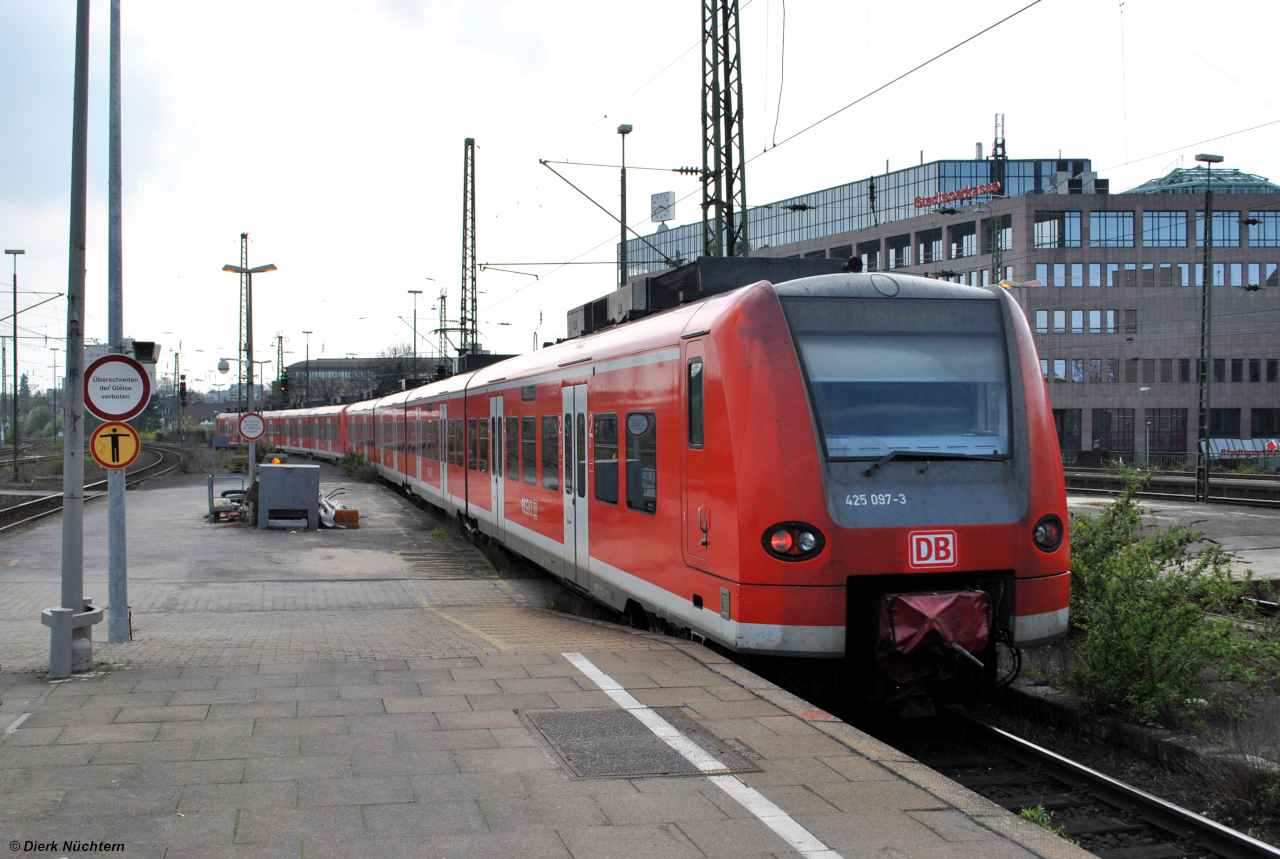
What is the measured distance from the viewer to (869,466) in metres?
6.34

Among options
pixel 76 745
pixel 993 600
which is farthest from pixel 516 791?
pixel 993 600

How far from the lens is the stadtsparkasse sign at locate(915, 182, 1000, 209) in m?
63.0

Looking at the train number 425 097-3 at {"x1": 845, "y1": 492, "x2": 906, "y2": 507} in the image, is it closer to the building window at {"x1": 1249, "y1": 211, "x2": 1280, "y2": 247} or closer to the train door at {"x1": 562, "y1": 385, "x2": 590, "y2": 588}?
the train door at {"x1": 562, "y1": 385, "x2": 590, "y2": 588}

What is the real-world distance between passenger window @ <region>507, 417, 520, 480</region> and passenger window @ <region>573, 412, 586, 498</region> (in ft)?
10.2

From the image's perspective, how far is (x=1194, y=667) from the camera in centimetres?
660

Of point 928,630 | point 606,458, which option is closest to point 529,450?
point 606,458

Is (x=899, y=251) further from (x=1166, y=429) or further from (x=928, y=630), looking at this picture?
(x=928, y=630)

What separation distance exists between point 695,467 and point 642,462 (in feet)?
4.12

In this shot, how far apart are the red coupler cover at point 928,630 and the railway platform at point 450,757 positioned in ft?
2.22

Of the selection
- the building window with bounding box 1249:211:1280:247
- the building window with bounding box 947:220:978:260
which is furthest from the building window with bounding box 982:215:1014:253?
the building window with bounding box 1249:211:1280:247

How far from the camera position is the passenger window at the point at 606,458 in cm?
910

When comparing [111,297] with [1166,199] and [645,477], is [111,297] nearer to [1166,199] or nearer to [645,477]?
[645,477]

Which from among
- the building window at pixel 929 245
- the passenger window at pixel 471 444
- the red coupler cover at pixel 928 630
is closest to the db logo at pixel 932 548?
the red coupler cover at pixel 928 630

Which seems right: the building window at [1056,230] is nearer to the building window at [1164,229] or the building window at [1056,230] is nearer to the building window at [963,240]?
the building window at [963,240]
